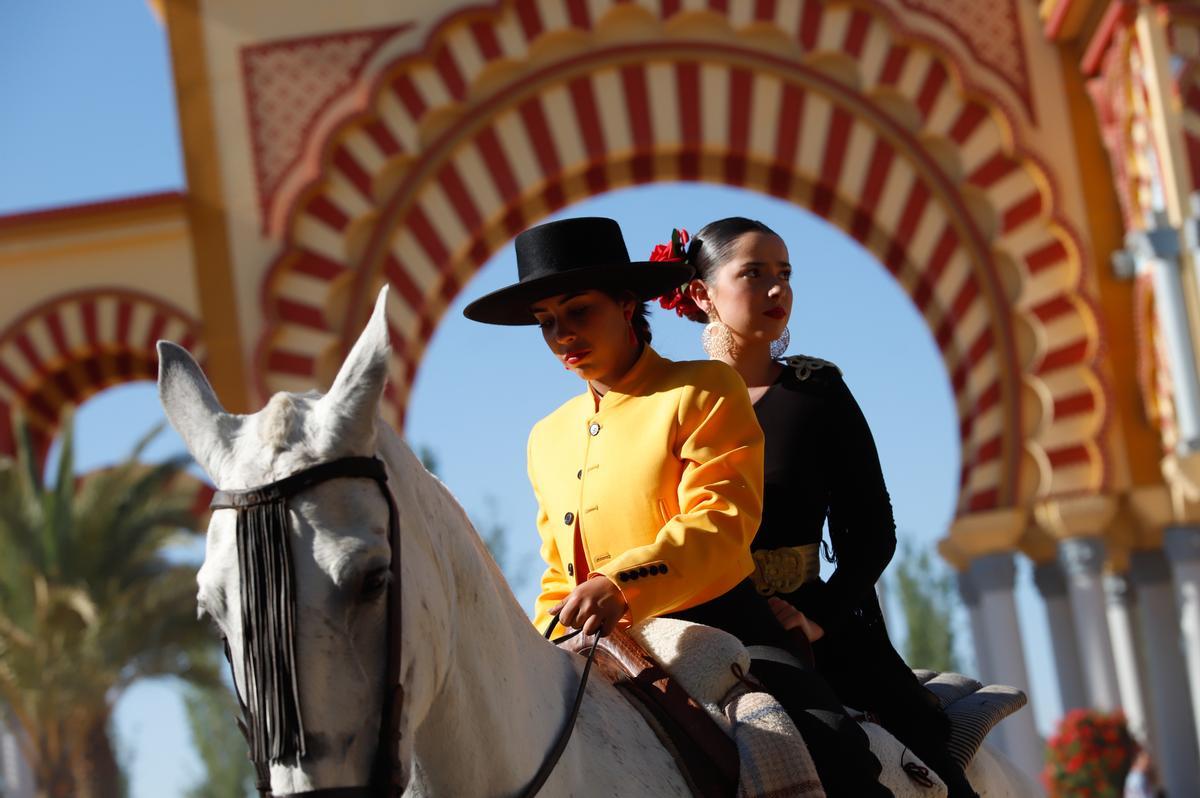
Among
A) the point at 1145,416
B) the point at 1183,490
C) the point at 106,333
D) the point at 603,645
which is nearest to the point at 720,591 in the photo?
the point at 603,645

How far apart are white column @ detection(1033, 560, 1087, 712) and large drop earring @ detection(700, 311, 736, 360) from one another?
9.20m

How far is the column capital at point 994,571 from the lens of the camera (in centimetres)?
1195

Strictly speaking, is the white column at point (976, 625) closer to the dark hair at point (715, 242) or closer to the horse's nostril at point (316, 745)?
the dark hair at point (715, 242)

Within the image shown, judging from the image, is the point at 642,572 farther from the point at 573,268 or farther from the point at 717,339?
→ the point at 717,339

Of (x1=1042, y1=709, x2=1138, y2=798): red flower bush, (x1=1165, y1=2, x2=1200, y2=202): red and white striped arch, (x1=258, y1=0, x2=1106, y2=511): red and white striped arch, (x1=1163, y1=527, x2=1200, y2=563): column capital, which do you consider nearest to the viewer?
(x1=1165, y1=2, x2=1200, y2=202): red and white striped arch

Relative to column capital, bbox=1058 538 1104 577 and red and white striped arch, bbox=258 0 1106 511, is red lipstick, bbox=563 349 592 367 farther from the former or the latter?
red and white striped arch, bbox=258 0 1106 511

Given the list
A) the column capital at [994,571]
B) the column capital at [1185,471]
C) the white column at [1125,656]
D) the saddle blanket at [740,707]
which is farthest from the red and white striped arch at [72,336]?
the saddle blanket at [740,707]

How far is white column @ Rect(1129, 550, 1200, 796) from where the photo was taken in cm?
1172

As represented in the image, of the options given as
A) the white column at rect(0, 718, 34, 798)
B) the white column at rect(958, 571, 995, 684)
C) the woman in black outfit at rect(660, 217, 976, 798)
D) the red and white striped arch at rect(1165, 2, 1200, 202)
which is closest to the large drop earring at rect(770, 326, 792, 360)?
the woman in black outfit at rect(660, 217, 976, 798)

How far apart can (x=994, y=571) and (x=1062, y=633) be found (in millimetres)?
940

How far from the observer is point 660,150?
1302 cm

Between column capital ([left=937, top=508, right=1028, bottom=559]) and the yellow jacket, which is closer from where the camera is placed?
the yellow jacket

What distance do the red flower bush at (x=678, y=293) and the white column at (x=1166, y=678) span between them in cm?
914

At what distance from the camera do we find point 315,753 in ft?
6.64
